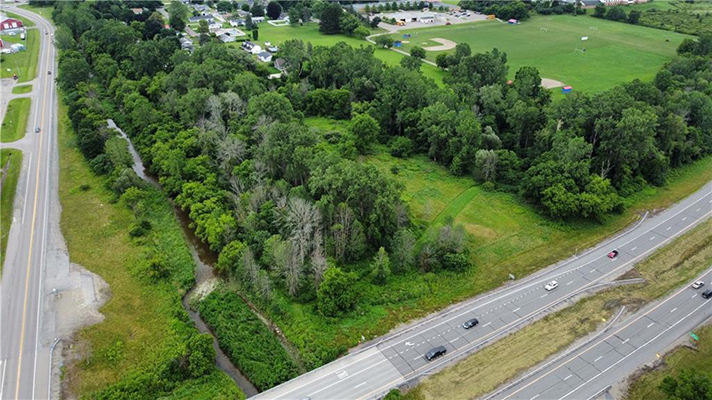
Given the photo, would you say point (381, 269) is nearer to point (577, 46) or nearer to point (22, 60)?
point (22, 60)

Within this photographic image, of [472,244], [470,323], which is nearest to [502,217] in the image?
[472,244]

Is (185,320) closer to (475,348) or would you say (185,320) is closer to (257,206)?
(257,206)

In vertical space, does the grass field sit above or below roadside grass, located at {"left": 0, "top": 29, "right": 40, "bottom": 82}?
above

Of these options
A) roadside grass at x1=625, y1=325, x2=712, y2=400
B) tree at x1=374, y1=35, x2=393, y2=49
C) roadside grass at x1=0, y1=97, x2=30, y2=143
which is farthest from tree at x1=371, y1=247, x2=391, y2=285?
tree at x1=374, y1=35, x2=393, y2=49

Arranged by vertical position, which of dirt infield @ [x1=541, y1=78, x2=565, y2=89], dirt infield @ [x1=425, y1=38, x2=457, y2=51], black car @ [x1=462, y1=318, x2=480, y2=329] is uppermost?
dirt infield @ [x1=425, y1=38, x2=457, y2=51]

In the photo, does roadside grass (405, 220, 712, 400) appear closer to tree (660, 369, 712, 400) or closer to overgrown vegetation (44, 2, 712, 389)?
tree (660, 369, 712, 400)

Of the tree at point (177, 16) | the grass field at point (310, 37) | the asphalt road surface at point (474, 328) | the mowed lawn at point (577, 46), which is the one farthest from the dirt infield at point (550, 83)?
the tree at point (177, 16)
